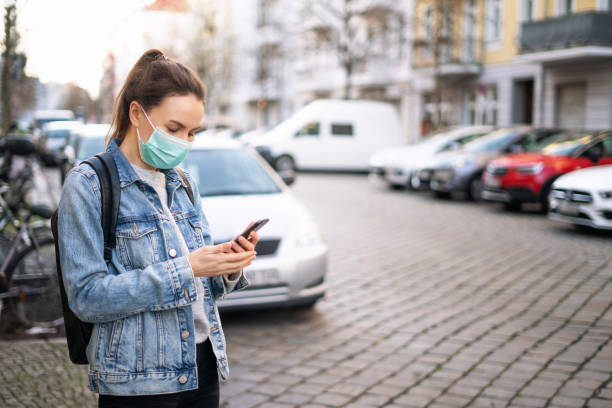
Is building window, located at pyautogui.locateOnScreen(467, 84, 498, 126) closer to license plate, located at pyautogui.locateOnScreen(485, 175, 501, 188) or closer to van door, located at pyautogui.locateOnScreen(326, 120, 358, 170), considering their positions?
van door, located at pyautogui.locateOnScreen(326, 120, 358, 170)

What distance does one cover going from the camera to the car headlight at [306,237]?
6.08 metres

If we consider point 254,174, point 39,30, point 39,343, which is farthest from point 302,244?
point 39,30

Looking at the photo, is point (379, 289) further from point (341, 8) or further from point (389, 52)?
point (341, 8)

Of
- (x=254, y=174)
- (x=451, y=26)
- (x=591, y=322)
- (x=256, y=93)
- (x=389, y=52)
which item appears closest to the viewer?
(x=591, y=322)

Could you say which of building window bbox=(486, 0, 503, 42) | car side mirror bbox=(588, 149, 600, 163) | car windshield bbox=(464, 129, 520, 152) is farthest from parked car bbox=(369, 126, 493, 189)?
building window bbox=(486, 0, 503, 42)

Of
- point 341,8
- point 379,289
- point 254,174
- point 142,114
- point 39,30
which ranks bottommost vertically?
point 379,289

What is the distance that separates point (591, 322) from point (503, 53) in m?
25.1

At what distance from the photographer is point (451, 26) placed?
31.5 m

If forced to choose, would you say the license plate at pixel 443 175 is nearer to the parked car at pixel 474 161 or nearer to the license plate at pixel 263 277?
the parked car at pixel 474 161

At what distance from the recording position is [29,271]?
18.2ft

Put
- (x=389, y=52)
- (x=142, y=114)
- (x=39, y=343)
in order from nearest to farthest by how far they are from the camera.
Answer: (x=142, y=114), (x=39, y=343), (x=389, y=52)

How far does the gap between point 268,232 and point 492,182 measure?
9.27 metres

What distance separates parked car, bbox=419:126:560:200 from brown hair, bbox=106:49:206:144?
1418 cm

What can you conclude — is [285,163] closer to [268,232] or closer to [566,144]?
[566,144]
